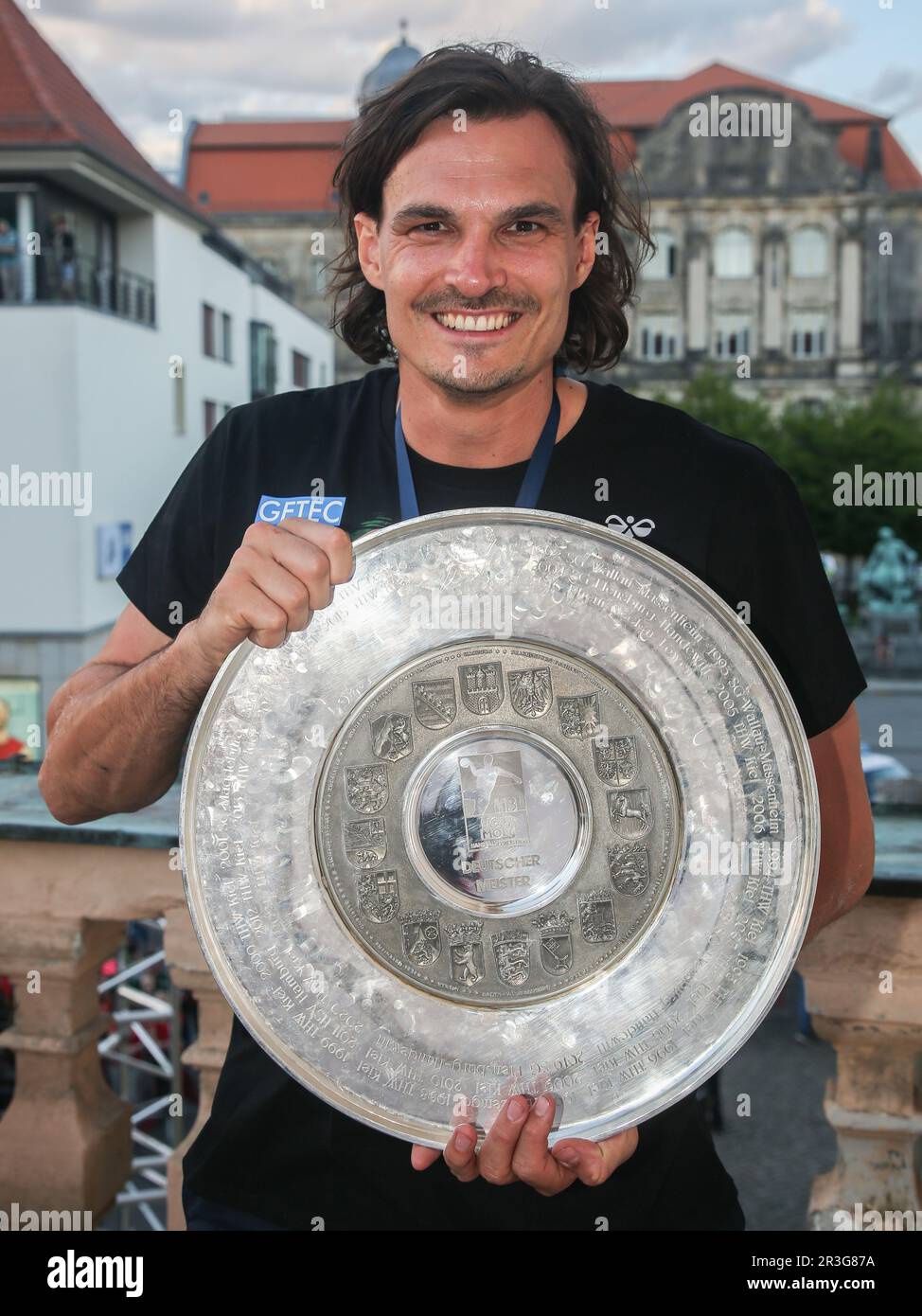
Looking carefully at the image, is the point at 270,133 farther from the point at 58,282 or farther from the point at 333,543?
the point at 333,543

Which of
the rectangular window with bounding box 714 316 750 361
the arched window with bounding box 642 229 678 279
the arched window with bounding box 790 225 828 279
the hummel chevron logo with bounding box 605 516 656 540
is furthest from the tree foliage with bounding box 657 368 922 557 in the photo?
the hummel chevron logo with bounding box 605 516 656 540

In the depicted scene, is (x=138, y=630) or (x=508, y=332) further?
(x=138, y=630)

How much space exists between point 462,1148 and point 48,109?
18.4m

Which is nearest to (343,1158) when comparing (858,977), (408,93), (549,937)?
(549,937)

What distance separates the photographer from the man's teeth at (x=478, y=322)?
1.59 metres

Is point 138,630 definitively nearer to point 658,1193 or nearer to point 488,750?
point 488,750

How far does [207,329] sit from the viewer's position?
73.9 feet

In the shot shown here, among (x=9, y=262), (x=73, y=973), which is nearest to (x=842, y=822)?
(x=73, y=973)

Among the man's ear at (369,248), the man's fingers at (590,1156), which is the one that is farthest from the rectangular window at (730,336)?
the man's fingers at (590,1156)

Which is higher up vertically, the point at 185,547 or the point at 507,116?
the point at 507,116

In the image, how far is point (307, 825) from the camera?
147 cm

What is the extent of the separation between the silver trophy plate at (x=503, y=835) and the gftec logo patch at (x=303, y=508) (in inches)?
12.0

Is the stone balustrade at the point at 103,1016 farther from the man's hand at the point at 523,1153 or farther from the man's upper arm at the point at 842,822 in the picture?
the man's hand at the point at 523,1153

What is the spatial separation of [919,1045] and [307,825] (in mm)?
1183
